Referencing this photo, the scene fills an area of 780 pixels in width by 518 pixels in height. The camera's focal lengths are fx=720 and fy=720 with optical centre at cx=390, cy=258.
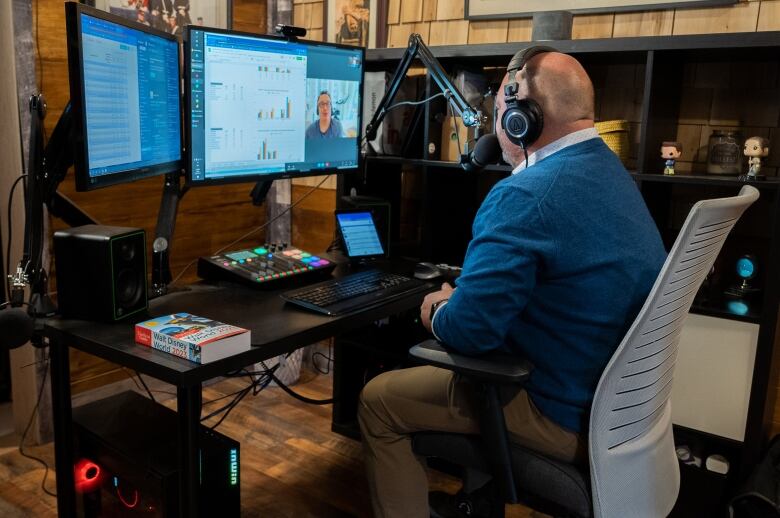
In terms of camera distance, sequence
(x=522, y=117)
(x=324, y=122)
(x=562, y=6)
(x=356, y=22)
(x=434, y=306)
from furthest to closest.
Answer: (x=356, y=22) < (x=562, y=6) < (x=324, y=122) < (x=434, y=306) < (x=522, y=117)

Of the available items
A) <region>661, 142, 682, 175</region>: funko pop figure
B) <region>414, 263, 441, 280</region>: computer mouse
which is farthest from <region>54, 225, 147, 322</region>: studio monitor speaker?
<region>661, 142, 682, 175</region>: funko pop figure

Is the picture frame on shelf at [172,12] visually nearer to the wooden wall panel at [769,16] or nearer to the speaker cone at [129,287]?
the speaker cone at [129,287]

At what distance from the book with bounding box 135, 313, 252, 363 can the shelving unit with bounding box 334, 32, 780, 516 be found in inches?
44.9

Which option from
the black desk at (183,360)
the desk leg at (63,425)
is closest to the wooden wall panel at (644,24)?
the black desk at (183,360)

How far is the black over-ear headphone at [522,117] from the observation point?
1.53 m

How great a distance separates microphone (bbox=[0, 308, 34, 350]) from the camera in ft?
4.67

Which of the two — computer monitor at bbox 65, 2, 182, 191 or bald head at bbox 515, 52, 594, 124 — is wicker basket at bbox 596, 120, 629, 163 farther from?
computer monitor at bbox 65, 2, 182, 191

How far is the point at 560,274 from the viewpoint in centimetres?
141

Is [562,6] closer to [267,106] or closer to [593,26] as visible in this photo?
[593,26]

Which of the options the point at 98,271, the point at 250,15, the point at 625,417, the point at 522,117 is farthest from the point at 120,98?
the point at 250,15

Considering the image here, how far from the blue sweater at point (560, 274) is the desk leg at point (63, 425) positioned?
0.90 metres

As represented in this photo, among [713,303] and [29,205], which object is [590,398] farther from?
[29,205]

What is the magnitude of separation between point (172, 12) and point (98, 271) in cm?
161

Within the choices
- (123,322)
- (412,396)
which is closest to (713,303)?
(412,396)
